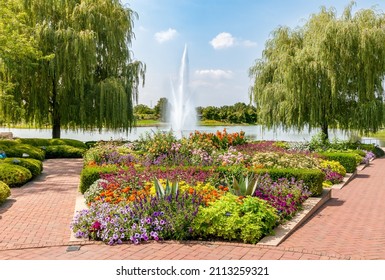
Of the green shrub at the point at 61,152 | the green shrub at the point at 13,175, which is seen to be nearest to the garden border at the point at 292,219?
the green shrub at the point at 13,175

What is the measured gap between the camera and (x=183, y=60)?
27.5 metres

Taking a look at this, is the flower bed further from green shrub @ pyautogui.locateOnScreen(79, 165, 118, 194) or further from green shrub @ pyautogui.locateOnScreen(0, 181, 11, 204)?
green shrub @ pyautogui.locateOnScreen(0, 181, 11, 204)

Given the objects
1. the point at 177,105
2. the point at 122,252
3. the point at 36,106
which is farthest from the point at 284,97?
the point at 122,252

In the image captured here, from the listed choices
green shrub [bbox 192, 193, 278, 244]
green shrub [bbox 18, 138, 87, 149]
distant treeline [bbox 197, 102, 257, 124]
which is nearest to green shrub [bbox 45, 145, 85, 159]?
green shrub [bbox 18, 138, 87, 149]

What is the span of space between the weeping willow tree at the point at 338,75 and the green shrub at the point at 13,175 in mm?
15180

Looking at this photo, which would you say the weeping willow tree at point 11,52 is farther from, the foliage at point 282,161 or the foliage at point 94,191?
the foliage at point 282,161

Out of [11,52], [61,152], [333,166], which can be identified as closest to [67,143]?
[61,152]

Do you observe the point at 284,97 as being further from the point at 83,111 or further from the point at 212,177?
the point at 212,177

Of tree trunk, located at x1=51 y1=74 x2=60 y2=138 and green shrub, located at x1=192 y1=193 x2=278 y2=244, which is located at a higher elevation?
tree trunk, located at x1=51 y1=74 x2=60 y2=138

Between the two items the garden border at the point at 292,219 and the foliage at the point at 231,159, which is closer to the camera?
the garden border at the point at 292,219

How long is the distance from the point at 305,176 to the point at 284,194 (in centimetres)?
144

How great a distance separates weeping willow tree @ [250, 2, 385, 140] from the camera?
828 inches

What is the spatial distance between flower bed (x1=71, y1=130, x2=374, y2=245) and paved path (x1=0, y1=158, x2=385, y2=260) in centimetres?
26

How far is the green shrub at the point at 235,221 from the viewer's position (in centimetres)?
604
